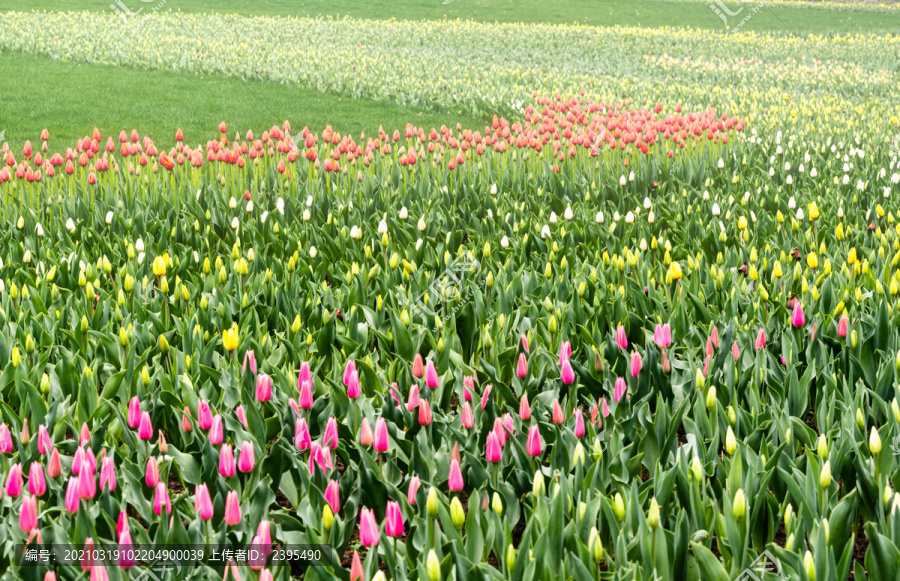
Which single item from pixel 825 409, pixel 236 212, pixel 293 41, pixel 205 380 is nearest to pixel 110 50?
pixel 293 41

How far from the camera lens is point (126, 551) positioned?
221 centimetres

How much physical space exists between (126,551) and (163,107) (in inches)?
547

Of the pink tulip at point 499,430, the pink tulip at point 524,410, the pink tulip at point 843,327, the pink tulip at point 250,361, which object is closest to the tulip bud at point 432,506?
the pink tulip at point 499,430

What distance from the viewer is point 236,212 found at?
6.78 meters

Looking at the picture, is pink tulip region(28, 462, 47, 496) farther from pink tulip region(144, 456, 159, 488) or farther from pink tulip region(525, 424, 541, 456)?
pink tulip region(525, 424, 541, 456)

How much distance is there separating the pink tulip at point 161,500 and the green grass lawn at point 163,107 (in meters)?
10.5

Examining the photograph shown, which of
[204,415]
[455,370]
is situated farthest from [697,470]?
[204,415]

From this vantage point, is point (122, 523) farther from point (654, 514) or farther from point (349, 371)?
point (654, 514)

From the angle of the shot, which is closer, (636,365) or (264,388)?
(264,388)

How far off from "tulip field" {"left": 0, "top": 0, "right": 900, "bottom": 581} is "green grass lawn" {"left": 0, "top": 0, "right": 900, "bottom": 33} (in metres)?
31.2

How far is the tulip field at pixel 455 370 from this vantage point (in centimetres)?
242

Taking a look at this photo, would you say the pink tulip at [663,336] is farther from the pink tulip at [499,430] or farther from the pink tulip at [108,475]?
the pink tulip at [108,475]

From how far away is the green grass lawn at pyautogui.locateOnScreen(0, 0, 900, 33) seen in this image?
37.3 metres

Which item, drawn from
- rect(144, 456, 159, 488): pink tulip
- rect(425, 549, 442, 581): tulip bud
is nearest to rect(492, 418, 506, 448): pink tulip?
rect(425, 549, 442, 581): tulip bud
